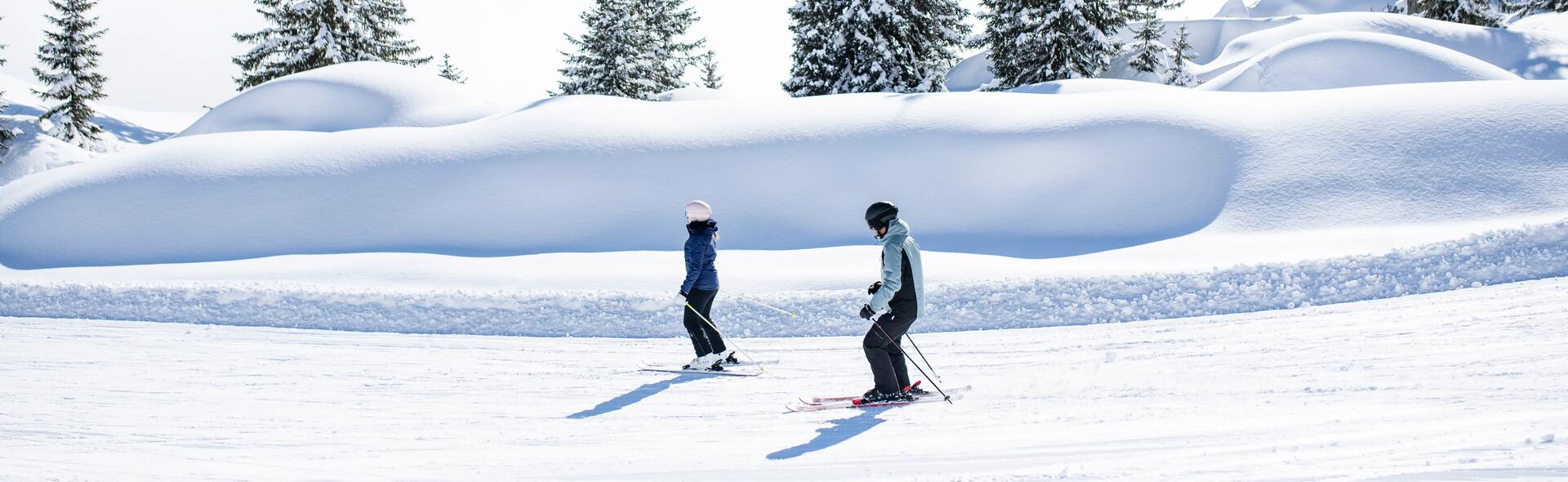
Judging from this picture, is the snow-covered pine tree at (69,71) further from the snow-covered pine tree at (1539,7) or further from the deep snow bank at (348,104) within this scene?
the snow-covered pine tree at (1539,7)

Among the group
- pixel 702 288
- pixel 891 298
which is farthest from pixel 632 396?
pixel 891 298

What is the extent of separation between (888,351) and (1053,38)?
24.0 m

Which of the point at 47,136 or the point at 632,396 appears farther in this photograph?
the point at 47,136

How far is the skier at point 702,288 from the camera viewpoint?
7.82 metres

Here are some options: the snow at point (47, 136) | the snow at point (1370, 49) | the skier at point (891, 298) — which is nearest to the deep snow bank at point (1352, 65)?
the snow at point (1370, 49)

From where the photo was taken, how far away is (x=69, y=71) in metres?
42.3

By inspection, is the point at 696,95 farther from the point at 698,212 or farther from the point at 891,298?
the point at 891,298

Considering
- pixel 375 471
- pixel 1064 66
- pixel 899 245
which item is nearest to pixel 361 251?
pixel 375 471

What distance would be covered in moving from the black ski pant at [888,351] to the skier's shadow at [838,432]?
20cm

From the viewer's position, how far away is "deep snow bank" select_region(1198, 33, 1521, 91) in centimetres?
2280

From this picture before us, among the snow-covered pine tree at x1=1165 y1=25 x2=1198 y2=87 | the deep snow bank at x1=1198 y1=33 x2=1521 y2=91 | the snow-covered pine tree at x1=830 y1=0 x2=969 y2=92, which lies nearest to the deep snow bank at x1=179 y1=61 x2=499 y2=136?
the snow-covered pine tree at x1=830 y1=0 x2=969 y2=92

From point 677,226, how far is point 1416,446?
37.4 ft

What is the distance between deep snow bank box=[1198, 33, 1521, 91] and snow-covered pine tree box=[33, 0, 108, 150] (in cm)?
4526

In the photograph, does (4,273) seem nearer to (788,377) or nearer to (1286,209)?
(788,377)
